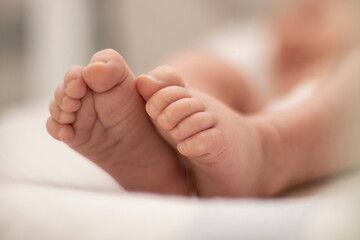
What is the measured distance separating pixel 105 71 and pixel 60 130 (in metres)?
0.08

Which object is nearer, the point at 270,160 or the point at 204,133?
the point at 204,133

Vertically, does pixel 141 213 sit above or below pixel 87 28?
below

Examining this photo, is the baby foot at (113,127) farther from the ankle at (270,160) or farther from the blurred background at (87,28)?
the blurred background at (87,28)

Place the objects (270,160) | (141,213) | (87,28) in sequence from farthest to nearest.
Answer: (87,28), (270,160), (141,213)

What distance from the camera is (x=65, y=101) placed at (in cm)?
37

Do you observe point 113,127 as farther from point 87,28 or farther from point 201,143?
point 87,28

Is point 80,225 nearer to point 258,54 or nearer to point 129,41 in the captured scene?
point 129,41

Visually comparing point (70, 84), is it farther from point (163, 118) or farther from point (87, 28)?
point (87, 28)

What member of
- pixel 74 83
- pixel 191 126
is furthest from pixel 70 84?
pixel 191 126

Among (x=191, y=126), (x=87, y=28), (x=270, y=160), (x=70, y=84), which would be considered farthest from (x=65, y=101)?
(x=87, y=28)

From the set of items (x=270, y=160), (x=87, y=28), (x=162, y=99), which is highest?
(x=87, y=28)

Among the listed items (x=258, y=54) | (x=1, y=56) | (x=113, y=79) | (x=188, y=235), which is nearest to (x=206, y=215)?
(x=188, y=235)

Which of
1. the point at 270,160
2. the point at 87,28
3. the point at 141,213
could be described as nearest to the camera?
the point at 141,213

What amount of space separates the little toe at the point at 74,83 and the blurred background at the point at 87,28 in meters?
0.31
